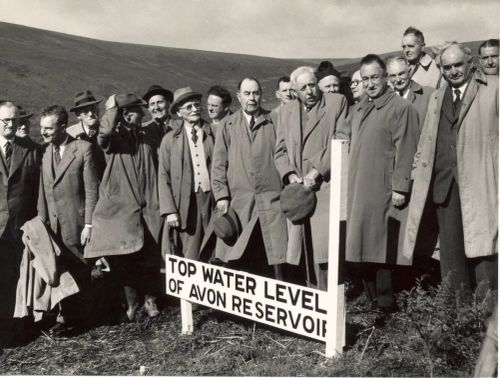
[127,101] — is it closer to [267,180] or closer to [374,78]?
[267,180]

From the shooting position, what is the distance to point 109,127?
5262mm

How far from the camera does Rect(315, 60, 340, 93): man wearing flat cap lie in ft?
17.8

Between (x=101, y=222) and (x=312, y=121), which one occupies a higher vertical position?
(x=312, y=121)

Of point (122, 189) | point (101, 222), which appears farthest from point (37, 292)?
point (122, 189)

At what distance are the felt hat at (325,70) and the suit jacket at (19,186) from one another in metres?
2.57

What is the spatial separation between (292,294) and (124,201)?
77.3 inches

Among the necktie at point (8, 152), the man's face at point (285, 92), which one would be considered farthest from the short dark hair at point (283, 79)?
the necktie at point (8, 152)

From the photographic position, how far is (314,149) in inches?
189

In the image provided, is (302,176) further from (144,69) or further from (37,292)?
(144,69)

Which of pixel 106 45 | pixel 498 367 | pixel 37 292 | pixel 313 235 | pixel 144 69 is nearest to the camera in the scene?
pixel 498 367

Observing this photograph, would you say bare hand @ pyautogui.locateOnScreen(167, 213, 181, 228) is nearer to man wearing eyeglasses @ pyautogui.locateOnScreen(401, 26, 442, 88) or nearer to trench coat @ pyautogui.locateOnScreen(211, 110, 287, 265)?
trench coat @ pyautogui.locateOnScreen(211, 110, 287, 265)

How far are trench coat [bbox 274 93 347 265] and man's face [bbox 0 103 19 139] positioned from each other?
2.25 m

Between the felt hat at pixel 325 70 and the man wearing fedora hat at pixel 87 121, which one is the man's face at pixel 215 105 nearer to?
the felt hat at pixel 325 70

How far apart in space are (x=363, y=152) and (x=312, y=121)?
0.45 meters
